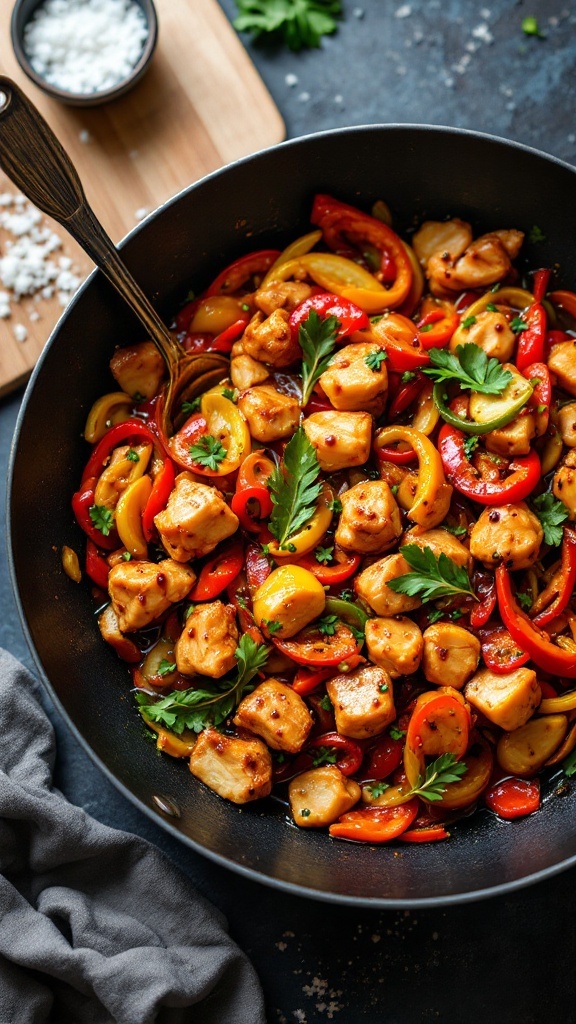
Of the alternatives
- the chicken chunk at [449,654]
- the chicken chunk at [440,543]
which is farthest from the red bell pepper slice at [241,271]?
the chicken chunk at [449,654]

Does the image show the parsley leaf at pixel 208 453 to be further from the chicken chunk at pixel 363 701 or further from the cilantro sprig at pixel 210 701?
the chicken chunk at pixel 363 701

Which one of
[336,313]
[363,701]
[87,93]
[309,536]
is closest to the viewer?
[363,701]

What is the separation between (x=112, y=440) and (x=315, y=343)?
991 millimetres

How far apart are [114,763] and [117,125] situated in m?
3.11

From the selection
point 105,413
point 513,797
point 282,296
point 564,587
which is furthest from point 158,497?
point 513,797

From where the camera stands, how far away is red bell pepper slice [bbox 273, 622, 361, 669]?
3770 millimetres

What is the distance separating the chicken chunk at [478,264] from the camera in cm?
417

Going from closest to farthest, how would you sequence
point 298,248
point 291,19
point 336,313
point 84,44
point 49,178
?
1. point 49,178
2. point 336,313
3. point 298,248
4. point 84,44
5. point 291,19

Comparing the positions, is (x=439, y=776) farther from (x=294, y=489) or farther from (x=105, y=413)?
(x=105, y=413)

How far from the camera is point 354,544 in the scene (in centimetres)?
385

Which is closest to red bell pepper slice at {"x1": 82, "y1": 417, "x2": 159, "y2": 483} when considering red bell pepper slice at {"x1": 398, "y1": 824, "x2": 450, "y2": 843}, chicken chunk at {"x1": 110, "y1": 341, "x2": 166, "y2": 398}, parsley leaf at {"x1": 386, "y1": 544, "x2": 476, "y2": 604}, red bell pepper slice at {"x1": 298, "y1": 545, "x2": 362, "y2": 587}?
chicken chunk at {"x1": 110, "y1": 341, "x2": 166, "y2": 398}

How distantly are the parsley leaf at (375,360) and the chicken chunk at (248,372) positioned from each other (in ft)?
1.59

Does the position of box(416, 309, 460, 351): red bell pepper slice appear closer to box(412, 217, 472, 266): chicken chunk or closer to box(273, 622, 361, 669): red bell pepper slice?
box(412, 217, 472, 266): chicken chunk

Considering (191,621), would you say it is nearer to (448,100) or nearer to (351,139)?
(351,139)
